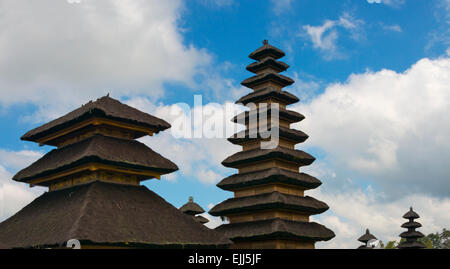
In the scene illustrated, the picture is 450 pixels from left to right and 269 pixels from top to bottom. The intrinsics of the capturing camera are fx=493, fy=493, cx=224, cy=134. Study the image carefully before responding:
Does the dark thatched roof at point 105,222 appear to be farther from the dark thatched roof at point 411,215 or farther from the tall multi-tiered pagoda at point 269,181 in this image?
the dark thatched roof at point 411,215

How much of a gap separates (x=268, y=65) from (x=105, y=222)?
72.6 feet

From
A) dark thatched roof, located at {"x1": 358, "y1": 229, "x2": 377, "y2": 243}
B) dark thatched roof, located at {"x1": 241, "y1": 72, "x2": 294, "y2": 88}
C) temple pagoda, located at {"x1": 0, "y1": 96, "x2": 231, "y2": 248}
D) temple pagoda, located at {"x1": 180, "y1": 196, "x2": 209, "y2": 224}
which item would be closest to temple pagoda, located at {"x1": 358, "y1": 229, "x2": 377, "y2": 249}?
dark thatched roof, located at {"x1": 358, "y1": 229, "x2": 377, "y2": 243}

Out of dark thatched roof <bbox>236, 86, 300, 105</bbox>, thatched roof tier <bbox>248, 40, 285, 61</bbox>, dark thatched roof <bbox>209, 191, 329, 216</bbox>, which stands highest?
thatched roof tier <bbox>248, 40, 285, 61</bbox>

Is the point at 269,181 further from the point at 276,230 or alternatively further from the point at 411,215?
the point at 411,215

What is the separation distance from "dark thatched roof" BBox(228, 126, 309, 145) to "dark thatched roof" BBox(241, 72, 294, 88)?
411 centimetres

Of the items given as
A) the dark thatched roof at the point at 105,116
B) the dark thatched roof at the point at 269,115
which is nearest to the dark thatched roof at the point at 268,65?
the dark thatched roof at the point at 269,115

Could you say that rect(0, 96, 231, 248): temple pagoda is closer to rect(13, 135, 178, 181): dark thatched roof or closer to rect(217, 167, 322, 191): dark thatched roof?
rect(13, 135, 178, 181): dark thatched roof

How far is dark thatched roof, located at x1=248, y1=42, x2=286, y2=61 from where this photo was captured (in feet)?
128

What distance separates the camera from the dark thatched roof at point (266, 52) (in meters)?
38.9

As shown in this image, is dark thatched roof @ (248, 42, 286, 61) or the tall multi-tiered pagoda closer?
the tall multi-tiered pagoda

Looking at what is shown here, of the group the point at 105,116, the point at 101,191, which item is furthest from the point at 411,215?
the point at 101,191

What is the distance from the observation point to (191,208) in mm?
45531

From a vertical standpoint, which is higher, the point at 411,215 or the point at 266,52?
the point at 266,52

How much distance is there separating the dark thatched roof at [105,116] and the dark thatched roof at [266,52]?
601 inches
